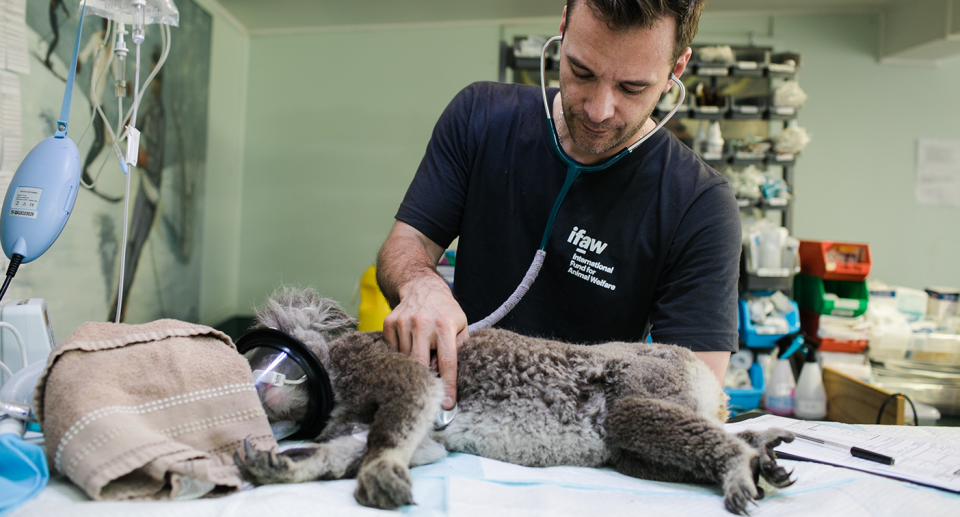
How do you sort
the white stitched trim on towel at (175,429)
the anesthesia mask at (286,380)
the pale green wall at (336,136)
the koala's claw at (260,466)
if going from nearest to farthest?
the white stitched trim on towel at (175,429) → the koala's claw at (260,466) → the anesthesia mask at (286,380) → the pale green wall at (336,136)

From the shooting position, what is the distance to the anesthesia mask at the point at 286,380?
918 mm


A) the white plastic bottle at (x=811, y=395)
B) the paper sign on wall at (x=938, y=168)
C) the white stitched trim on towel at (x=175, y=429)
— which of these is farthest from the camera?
the paper sign on wall at (x=938, y=168)

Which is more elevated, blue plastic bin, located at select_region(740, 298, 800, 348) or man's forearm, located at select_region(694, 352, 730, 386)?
man's forearm, located at select_region(694, 352, 730, 386)

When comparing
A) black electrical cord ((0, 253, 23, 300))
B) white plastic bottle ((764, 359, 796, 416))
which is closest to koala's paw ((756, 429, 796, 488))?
black electrical cord ((0, 253, 23, 300))

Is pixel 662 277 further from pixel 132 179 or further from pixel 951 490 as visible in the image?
pixel 132 179

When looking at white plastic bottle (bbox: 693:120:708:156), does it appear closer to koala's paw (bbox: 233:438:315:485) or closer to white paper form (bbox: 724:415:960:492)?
white paper form (bbox: 724:415:960:492)

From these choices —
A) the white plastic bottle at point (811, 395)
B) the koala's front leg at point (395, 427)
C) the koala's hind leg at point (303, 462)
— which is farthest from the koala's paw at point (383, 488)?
the white plastic bottle at point (811, 395)

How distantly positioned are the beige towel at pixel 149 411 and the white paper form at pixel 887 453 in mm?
1051

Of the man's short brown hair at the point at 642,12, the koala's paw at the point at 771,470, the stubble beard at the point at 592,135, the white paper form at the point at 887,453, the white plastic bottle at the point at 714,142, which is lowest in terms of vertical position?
the white paper form at the point at 887,453

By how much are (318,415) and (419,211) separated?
729 mm

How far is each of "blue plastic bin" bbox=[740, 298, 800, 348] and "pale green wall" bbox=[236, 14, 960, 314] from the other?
1.27 metres

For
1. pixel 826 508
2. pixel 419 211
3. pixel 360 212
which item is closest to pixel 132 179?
pixel 360 212

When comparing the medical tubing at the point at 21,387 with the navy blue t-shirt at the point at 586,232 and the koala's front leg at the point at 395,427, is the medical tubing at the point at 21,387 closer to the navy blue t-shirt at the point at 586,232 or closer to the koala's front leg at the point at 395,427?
the koala's front leg at the point at 395,427

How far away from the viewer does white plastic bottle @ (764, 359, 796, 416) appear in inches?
137
